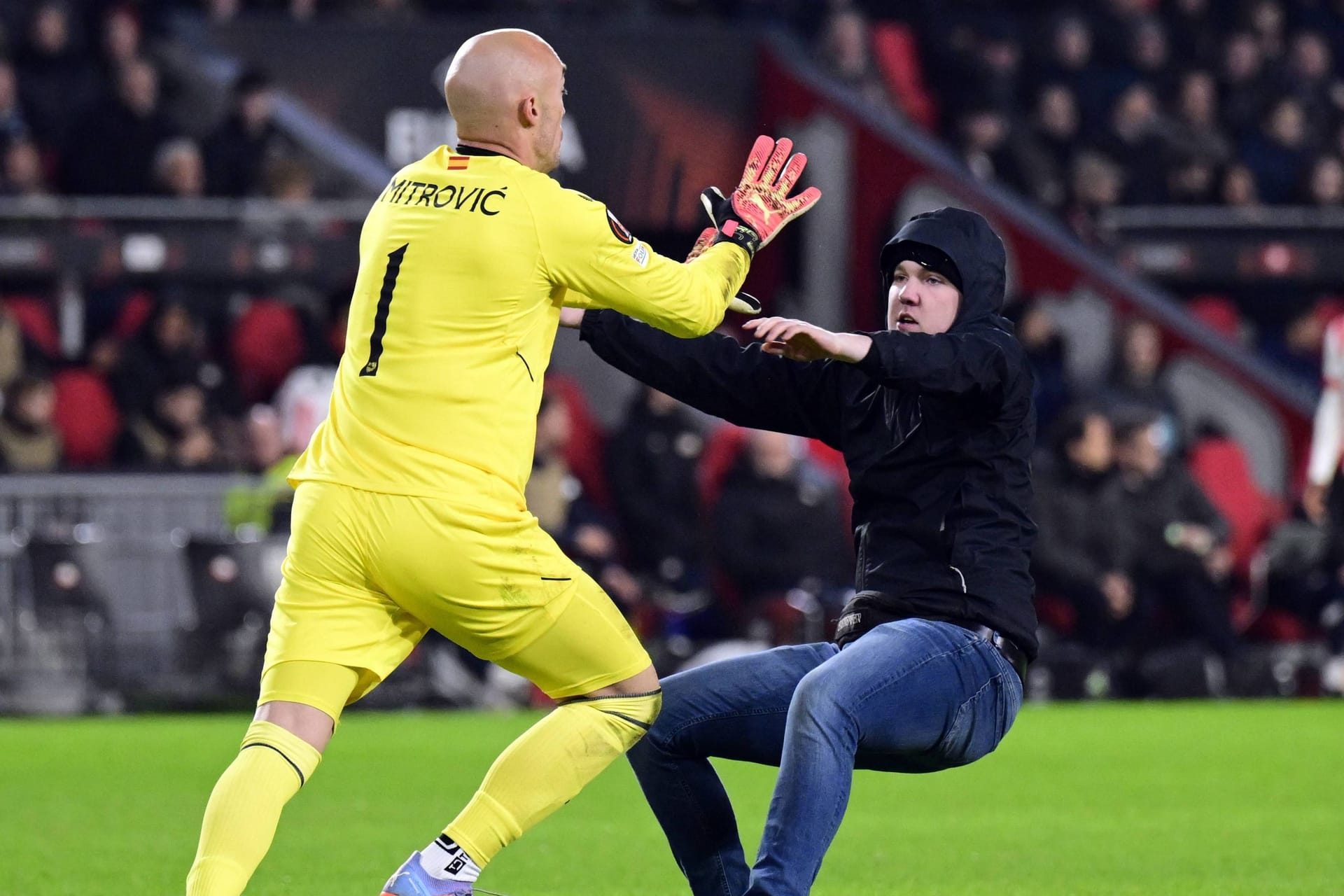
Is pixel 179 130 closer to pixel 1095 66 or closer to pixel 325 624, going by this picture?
pixel 1095 66

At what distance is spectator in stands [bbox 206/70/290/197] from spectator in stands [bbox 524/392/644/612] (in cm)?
286

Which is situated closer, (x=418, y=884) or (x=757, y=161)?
(x=418, y=884)

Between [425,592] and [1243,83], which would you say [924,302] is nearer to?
[425,592]

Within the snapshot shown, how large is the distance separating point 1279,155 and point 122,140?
32.2 feet

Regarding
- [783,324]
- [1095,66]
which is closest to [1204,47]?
[1095,66]

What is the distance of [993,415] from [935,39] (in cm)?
1404

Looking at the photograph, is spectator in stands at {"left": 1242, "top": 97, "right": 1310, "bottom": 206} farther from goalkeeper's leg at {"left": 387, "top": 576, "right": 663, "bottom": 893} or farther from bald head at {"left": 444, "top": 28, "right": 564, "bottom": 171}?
goalkeeper's leg at {"left": 387, "top": 576, "right": 663, "bottom": 893}

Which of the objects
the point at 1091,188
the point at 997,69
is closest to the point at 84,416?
the point at 1091,188

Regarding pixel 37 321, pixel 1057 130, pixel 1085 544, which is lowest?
pixel 1085 544

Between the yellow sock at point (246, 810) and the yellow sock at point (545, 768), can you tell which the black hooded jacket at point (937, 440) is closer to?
the yellow sock at point (545, 768)

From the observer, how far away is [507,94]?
5.29m

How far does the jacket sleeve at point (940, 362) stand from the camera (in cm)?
521

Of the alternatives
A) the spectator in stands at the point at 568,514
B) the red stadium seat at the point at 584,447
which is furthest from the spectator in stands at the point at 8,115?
the spectator in stands at the point at 568,514

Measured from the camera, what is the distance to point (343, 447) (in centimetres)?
525
